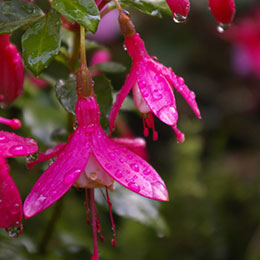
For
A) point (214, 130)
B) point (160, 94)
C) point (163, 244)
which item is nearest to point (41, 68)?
point (160, 94)

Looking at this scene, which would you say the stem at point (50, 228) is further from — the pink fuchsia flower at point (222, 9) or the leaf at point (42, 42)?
the pink fuchsia flower at point (222, 9)

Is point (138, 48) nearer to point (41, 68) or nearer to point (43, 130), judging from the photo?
point (41, 68)

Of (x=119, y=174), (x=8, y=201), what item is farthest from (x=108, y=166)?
(x=8, y=201)

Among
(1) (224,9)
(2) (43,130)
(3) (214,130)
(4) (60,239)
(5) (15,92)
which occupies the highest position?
(1) (224,9)

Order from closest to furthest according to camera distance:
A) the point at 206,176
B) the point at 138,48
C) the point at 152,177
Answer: the point at 152,177, the point at 138,48, the point at 206,176

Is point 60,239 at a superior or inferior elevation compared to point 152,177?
inferior
